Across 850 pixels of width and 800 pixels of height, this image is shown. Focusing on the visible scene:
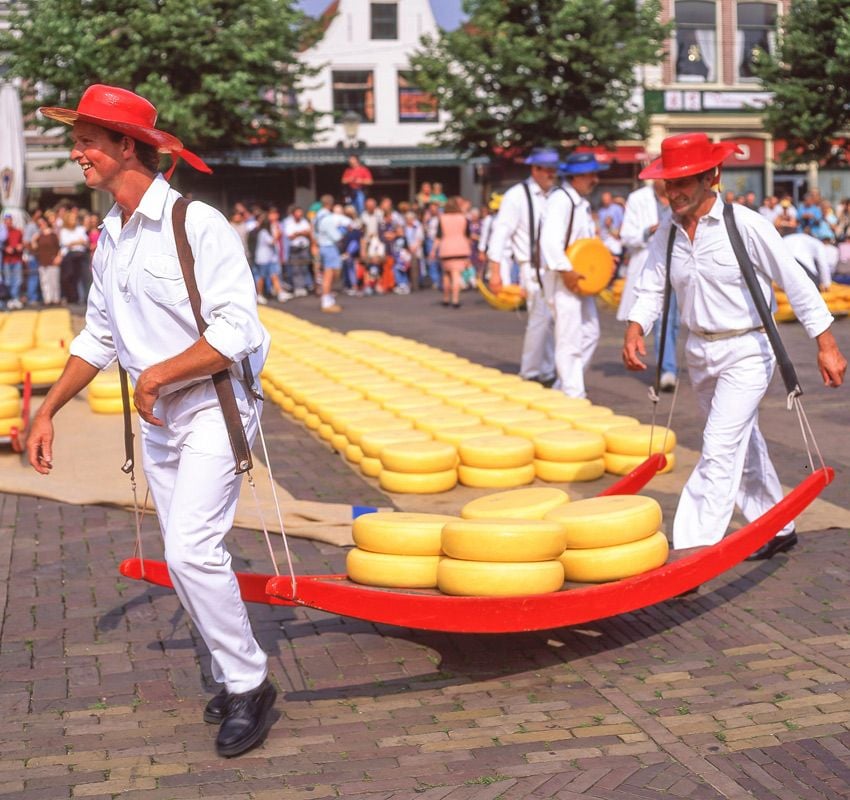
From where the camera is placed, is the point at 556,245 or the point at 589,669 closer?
the point at 589,669

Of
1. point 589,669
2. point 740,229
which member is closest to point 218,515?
point 589,669

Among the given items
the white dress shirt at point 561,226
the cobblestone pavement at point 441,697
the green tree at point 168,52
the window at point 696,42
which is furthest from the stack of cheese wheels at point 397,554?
the window at point 696,42

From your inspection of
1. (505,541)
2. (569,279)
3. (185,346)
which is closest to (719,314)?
(505,541)

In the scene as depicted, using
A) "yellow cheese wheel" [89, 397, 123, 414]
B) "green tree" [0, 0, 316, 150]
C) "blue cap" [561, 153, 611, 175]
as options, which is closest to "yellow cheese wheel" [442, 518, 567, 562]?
"yellow cheese wheel" [89, 397, 123, 414]

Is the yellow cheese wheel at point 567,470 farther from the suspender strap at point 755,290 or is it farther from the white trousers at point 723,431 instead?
the suspender strap at point 755,290

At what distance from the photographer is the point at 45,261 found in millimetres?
27109

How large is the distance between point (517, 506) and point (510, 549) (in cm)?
76

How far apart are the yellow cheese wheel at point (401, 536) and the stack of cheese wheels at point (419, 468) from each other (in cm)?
300

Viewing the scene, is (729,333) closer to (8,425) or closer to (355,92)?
(8,425)

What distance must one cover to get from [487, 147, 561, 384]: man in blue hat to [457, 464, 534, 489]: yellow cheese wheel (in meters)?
3.73

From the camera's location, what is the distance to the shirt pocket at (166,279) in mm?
4277

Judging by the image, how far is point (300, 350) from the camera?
14.0m

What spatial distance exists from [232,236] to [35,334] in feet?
35.3

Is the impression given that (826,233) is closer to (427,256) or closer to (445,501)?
(427,256)
